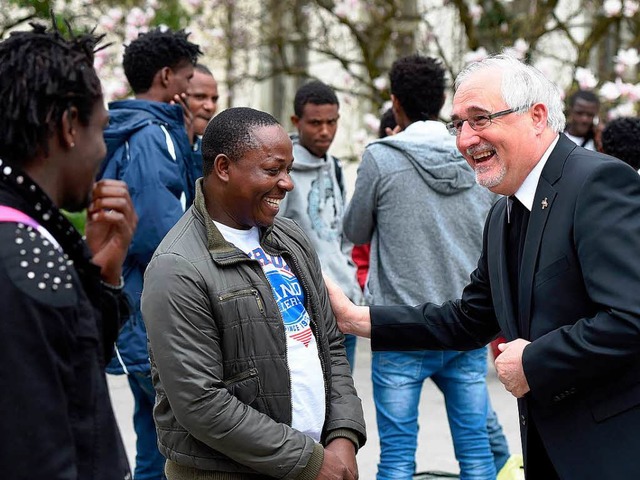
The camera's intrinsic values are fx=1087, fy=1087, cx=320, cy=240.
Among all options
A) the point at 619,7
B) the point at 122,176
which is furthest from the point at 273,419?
the point at 619,7

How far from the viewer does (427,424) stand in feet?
23.9

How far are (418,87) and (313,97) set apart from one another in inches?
38.4

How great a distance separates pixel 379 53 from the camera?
11.9 m

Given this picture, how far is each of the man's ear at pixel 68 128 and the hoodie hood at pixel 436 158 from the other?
2.97 metres

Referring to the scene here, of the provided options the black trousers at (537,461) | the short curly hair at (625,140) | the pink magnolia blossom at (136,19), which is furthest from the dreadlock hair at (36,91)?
the pink magnolia blossom at (136,19)

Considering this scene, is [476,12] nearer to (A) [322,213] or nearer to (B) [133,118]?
(A) [322,213]

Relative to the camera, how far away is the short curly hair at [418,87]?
212 inches

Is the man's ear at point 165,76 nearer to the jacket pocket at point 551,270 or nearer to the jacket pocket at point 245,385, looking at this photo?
the jacket pocket at point 245,385

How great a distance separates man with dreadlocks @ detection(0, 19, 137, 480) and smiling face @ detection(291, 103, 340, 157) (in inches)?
141

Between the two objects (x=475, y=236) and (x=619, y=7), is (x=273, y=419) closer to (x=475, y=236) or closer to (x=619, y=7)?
(x=475, y=236)

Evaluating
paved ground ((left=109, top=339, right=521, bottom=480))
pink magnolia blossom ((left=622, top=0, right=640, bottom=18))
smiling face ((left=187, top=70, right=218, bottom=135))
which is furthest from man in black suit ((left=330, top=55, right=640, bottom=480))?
pink magnolia blossom ((left=622, top=0, right=640, bottom=18))

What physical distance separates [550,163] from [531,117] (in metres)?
0.18

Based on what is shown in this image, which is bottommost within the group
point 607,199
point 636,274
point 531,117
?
point 636,274

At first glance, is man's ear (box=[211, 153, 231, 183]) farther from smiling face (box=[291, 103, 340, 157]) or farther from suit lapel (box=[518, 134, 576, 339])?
smiling face (box=[291, 103, 340, 157])
